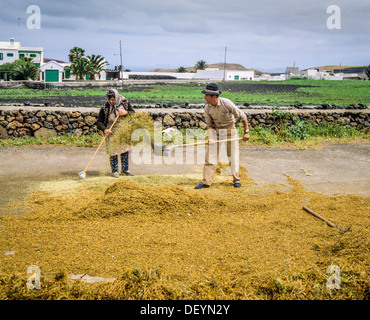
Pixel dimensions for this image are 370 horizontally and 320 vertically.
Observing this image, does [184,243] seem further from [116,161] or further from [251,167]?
[251,167]

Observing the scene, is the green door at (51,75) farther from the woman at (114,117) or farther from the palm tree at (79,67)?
the woman at (114,117)

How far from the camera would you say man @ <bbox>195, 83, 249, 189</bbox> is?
22.2 feet

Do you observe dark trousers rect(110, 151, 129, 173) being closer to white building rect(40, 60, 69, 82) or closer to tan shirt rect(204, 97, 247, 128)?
tan shirt rect(204, 97, 247, 128)

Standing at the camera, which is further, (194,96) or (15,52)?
(15,52)

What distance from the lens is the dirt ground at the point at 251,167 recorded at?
277 inches

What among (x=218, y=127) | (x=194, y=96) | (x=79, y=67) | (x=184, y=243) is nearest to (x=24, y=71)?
(x=79, y=67)

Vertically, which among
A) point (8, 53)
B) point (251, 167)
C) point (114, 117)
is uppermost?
point (8, 53)

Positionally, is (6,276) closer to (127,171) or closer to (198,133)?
(127,171)

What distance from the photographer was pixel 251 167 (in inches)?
340

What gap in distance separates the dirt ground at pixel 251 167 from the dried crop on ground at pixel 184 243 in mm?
626

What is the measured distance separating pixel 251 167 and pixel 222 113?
2.20 meters

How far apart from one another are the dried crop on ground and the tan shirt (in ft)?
4.28
